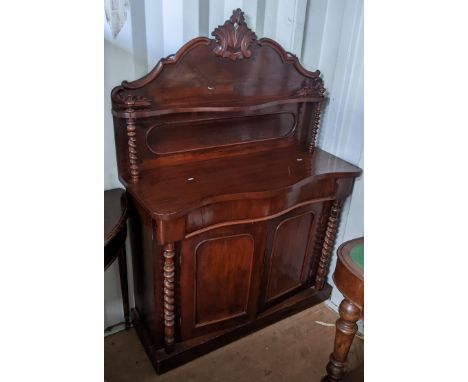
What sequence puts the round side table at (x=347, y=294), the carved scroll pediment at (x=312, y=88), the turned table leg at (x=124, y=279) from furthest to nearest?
the carved scroll pediment at (x=312, y=88) < the turned table leg at (x=124, y=279) < the round side table at (x=347, y=294)

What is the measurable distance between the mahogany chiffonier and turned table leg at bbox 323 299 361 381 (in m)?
0.42

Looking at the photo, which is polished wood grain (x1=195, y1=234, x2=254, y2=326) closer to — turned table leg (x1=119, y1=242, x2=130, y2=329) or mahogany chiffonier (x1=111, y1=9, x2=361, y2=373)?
mahogany chiffonier (x1=111, y1=9, x2=361, y2=373)

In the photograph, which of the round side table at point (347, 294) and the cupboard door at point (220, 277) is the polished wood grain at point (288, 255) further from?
the round side table at point (347, 294)

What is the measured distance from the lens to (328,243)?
6.21 feet

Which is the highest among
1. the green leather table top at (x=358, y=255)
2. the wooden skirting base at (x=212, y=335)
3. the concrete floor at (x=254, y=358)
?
the green leather table top at (x=358, y=255)

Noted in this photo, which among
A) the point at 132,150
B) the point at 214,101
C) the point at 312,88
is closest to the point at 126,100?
the point at 132,150

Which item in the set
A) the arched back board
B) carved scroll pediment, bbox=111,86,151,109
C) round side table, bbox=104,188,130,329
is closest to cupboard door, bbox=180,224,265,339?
round side table, bbox=104,188,130,329

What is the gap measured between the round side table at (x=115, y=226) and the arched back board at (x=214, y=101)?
0.10 meters

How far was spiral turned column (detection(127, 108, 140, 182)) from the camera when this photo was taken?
1312 millimetres

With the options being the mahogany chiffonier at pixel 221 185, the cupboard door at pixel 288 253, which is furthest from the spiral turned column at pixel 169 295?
the cupboard door at pixel 288 253

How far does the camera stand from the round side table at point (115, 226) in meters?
1.25
